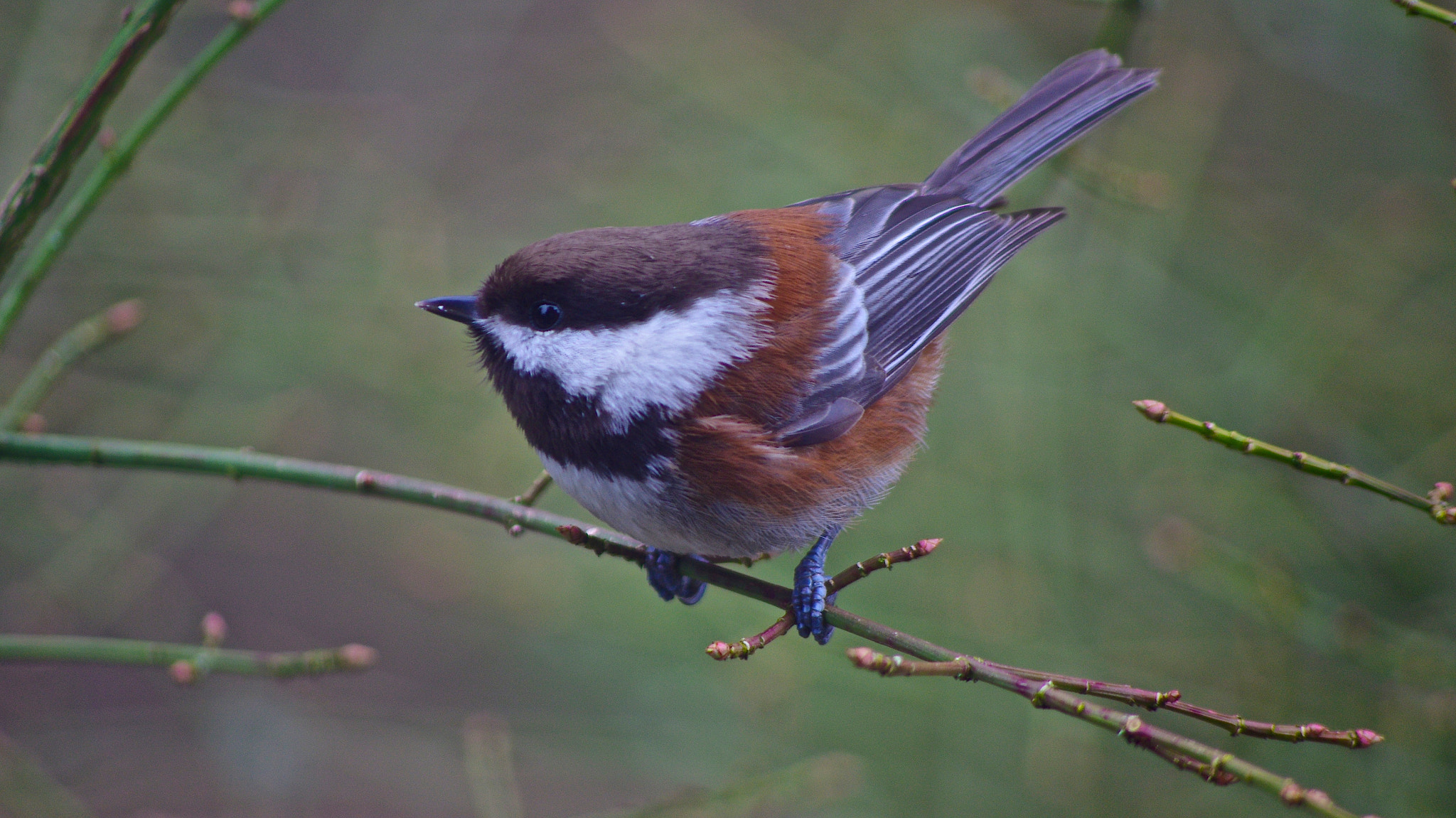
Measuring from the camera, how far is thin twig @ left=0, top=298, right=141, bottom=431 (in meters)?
2.39

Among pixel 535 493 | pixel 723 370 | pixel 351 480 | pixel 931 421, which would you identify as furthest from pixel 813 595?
pixel 931 421

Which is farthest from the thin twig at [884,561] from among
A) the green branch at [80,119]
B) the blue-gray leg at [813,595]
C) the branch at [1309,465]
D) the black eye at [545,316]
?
the green branch at [80,119]

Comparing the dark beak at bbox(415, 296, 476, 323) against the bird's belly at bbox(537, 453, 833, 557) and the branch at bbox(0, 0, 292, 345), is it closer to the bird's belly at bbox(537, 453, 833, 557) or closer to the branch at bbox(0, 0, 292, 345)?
the bird's belly at bbox(537, 453, 833, 557)

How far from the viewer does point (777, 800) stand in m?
3.03

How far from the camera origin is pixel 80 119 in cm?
197

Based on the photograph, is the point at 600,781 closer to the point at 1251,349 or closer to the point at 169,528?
the point at 169,528

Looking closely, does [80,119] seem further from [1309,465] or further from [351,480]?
[1309,465]

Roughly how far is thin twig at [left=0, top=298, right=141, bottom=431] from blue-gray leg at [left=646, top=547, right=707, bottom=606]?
1459mm

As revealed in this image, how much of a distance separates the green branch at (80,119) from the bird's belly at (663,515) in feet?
3.79

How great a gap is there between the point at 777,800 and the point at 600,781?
7.87ft

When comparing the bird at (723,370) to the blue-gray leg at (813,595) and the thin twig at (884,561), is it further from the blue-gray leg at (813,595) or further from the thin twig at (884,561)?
the thin twig at (884,561)

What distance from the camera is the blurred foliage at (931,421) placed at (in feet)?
11.4

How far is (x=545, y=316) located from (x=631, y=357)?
22 centimetres

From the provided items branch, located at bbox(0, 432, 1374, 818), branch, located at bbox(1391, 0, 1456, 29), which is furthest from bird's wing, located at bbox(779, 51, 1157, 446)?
branch, located at bbox(1391, 0, 1456, 29)
